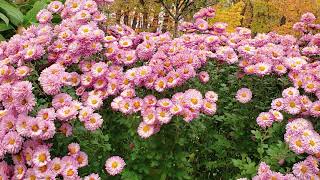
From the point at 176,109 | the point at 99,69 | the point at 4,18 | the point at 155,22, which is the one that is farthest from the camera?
the point at 155,22

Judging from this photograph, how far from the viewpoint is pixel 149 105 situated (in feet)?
8.55

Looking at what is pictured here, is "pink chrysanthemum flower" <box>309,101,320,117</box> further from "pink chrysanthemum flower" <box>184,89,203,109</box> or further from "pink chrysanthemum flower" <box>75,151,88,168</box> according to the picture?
"pink chrysanthemum flower" <box>75,151,88,168</box>

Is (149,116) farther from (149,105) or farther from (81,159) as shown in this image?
(81,159)

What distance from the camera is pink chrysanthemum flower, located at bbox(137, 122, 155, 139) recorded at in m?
2.57

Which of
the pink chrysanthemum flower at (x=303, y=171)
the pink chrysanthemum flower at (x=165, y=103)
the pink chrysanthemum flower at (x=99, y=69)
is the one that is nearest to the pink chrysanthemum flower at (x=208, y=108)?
the pink chrysanthemum flower at (x=165, y=103)

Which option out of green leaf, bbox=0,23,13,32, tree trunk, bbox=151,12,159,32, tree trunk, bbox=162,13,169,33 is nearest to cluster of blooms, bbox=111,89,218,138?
green leaf, bbox=0,23,13,32

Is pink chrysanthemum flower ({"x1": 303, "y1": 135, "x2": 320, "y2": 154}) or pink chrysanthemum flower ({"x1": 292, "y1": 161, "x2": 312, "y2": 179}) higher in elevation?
pink chrysanthemum flower ({"x1": 303, "y1": 135, "x2": 320, "y2": 154})

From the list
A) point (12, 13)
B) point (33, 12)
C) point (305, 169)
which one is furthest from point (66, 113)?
point (33, 12)

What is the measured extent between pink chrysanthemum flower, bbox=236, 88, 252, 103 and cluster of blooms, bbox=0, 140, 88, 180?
98 cm

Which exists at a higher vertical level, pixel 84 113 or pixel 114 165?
pixel 84 113

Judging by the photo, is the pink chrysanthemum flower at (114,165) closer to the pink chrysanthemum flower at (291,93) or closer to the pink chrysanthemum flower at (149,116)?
the pink chrysanthemum flower at (149,116)

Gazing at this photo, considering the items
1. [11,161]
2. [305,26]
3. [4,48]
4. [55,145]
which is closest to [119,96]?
[55,145]

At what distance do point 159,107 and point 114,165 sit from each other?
424 mm

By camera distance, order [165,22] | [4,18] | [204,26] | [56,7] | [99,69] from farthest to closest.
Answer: [165,22] < [4,18] < [204,26] < [56,7] < [99,69]
